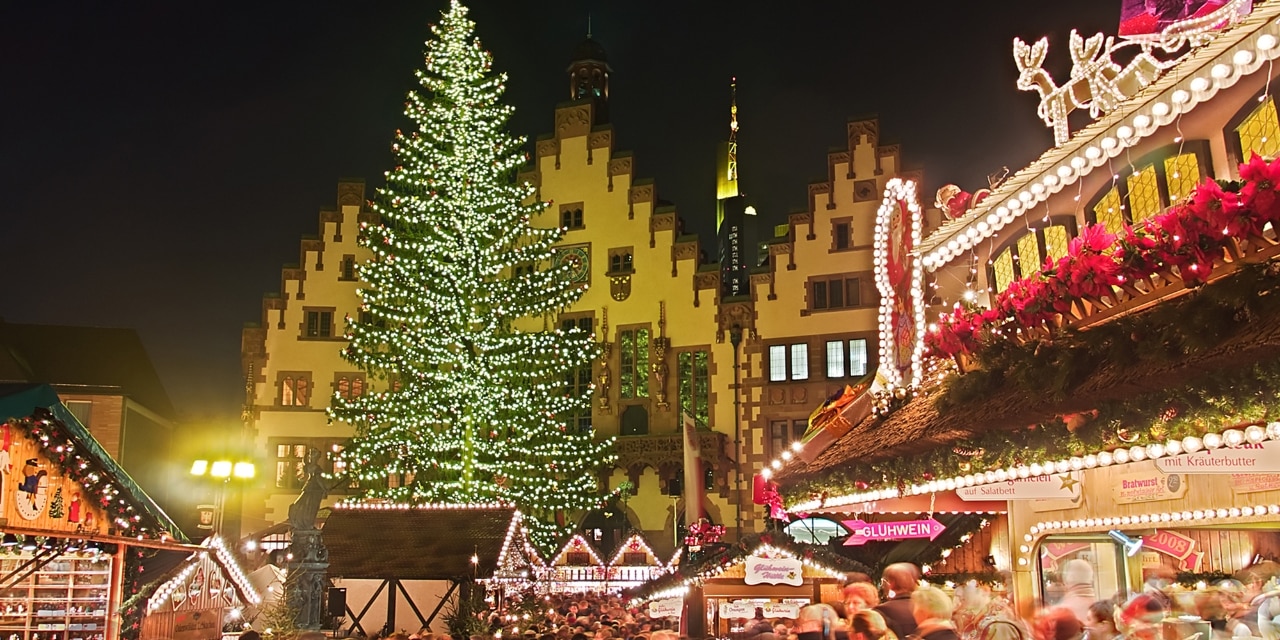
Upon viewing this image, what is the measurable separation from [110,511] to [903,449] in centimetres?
881

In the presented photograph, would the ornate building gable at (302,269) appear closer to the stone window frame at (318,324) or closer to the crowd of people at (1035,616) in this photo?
the stone window frame at (318,324)

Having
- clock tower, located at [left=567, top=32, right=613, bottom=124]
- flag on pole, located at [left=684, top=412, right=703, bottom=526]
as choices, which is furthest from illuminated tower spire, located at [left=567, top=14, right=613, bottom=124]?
flag on pole, located at [left=684, top=412, right=703, bottom=526]

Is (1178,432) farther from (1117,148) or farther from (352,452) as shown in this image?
(352,452)

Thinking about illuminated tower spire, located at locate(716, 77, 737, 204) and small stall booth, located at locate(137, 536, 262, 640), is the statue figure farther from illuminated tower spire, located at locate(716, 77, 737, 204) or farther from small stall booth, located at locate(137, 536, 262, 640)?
illuminated tower spire, located at locate(716, 77, 737, 204)

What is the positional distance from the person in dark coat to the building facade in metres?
24.2

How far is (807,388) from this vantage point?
35281 mm

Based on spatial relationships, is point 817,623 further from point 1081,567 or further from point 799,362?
point 799,362

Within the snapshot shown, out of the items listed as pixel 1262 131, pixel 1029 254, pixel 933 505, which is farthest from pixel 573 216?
pixel 1262 131

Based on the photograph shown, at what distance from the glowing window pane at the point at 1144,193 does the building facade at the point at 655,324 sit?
25.5 m

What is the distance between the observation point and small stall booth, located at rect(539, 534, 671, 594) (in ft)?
94.9

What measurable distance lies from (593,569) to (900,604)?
1943 cm

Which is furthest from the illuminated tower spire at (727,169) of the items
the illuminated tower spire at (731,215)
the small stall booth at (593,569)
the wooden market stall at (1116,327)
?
the wooden market stall at (1116,327)

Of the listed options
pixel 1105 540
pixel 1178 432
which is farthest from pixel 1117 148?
pixel 1105 540

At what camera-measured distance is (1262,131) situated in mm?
7430
